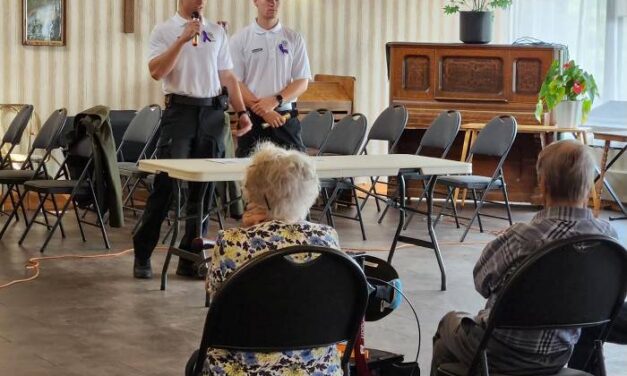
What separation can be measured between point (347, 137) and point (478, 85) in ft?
6.92

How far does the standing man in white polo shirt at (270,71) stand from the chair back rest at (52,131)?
2.10 metres

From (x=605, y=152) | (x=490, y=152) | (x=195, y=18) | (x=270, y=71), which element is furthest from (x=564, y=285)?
(x=605, y=152)

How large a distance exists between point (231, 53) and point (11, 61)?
11.7ft

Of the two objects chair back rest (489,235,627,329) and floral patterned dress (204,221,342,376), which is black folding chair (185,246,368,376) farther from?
chair back rest (489,235,627,329)

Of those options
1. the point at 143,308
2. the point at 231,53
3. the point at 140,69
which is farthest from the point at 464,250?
the point at 140,69

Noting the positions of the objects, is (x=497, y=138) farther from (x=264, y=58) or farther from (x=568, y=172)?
(x=568, y=172)

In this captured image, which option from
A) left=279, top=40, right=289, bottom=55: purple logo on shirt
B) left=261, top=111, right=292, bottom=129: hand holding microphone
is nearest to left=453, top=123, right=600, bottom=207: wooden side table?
left=279, top=40, right=289, bottom=55: purple logo on shirt

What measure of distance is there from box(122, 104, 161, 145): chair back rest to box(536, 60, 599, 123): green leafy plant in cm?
327

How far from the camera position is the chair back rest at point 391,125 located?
342 inches

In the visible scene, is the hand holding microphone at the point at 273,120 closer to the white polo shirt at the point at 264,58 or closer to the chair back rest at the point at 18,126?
the white polo shirt at the point at 264,58

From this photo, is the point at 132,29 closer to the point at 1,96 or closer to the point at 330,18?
the point at 1,96

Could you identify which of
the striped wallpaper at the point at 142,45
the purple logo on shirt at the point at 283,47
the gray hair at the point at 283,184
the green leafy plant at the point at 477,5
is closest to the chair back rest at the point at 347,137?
the purple logo on shirt at the point at 283,47

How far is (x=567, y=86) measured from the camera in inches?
362

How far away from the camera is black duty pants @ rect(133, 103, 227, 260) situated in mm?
6098
